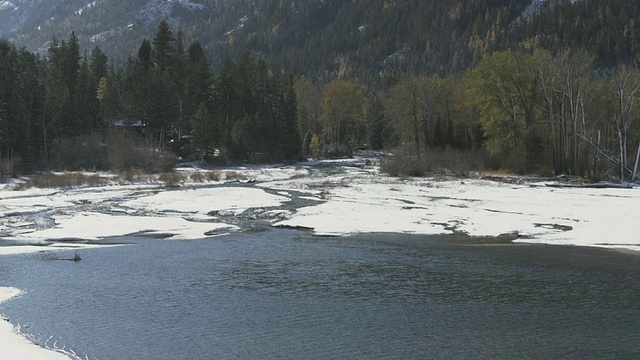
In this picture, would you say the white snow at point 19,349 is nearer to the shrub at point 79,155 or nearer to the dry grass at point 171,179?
the dry grass at point 171,179

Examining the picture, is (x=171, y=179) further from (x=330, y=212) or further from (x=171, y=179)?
(x=330, y=212)

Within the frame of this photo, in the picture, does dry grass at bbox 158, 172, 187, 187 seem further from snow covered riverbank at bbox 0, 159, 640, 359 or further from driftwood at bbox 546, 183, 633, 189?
driftwood at bbox 546, 183, 633, 189

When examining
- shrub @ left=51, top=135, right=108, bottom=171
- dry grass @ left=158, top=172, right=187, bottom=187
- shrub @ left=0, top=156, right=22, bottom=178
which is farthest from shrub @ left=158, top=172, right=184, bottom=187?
shrub @ left=51, top=135, right=108, bottom=171

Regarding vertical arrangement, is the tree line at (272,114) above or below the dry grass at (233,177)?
above

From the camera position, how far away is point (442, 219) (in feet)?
93.7

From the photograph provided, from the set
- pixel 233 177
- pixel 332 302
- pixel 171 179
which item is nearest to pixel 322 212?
pixel 332 302

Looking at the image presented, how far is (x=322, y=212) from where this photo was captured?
1216 inches

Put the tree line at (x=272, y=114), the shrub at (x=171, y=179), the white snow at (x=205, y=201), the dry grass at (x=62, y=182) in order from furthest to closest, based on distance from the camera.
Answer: the tree line at (x=272, y=114) → the shrub at (x=171, y=179) → the dry grass at (x=62, y=182) → the white snow at (x=205, y=201)

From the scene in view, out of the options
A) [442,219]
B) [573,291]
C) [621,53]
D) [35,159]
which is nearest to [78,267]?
[573,291]

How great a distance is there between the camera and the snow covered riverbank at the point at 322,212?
24359 millimetres

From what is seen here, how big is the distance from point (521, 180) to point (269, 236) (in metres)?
33.4

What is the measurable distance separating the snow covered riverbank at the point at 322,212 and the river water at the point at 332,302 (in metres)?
1.99

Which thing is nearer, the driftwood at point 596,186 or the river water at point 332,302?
the river water at point 332,302

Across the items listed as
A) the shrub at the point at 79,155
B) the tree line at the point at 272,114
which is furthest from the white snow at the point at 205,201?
the shrub at the point at 79,155
